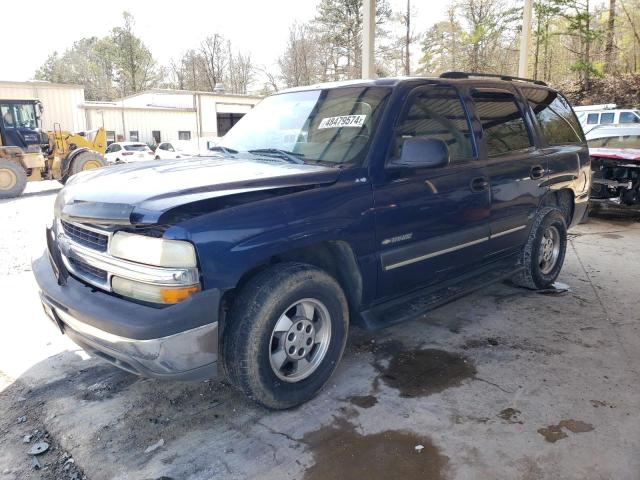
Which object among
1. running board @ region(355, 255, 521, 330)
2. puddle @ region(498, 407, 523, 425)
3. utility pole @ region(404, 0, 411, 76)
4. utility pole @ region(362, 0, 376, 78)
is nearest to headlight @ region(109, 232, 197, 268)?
running board @ region(355, 255, 521, 330)

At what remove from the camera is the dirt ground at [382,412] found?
8.22 feet

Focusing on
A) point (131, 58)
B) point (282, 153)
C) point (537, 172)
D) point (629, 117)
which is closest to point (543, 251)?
point (537, 172)

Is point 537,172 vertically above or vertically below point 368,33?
below

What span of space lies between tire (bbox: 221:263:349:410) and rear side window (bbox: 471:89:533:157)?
2.03 metres

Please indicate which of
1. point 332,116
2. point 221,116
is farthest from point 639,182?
point 221,116

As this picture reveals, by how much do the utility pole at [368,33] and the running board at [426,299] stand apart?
6121mm

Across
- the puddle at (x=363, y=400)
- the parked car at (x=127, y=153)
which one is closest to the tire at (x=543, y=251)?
the puddle at (x=363, y=400)

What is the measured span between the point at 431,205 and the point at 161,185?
182 centimetres

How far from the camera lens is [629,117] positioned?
16750mm

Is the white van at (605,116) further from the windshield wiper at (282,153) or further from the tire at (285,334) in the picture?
the tire at (285,334)

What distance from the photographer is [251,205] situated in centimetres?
260

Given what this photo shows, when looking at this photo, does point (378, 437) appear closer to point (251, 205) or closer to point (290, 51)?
point (251, 205)

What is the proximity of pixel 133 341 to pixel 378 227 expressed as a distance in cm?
159

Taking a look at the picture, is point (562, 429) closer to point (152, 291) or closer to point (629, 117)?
point (152, 291)
